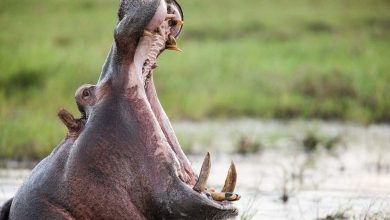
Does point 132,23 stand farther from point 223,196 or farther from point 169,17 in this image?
point 223,196

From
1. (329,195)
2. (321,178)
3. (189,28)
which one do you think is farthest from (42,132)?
(189,28)

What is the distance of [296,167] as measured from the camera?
8.42m

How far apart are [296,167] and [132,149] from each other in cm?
491

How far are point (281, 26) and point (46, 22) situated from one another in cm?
450

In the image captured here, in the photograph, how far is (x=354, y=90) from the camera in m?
12.8

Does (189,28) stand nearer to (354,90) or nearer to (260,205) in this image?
(354,90)

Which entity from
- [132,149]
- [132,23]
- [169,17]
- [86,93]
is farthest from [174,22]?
[132,149]

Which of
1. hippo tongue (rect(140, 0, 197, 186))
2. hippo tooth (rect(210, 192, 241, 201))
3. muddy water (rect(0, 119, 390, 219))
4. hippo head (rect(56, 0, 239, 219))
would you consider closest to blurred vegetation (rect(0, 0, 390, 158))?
muddy water (rect(0, 119, 390, 219))

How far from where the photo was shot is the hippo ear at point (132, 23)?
3.67 meters

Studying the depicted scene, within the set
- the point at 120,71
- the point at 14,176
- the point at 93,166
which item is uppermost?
the point at 120,71

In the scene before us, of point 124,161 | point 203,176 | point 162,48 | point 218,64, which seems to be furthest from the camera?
point 218,64

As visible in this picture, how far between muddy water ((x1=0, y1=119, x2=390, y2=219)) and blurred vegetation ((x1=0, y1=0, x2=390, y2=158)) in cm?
63

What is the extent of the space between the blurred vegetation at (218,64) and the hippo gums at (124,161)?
202 inches

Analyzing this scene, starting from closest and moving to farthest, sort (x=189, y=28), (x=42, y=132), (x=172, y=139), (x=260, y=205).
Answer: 1. (x=172, y=139)
2. (x=260, y=205)
3. (x=42, y=132)
4. (x=189, y=28)
